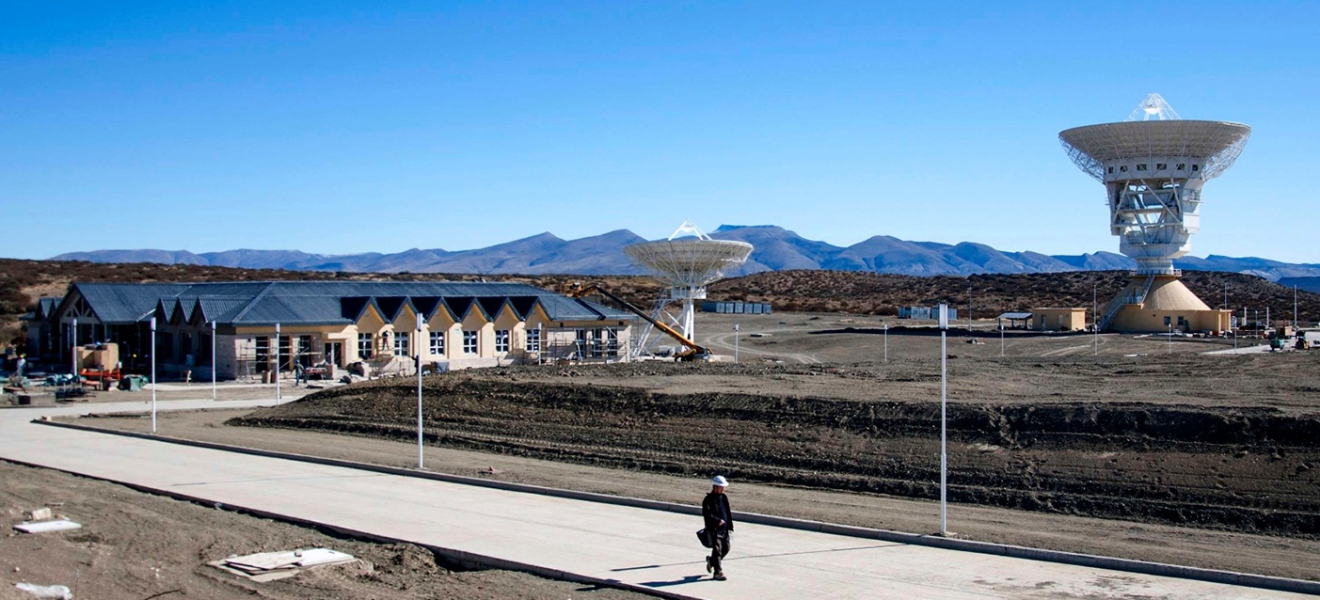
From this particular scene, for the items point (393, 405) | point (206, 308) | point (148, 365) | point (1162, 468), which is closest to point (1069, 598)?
point (1162, 468)

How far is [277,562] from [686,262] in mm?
43977

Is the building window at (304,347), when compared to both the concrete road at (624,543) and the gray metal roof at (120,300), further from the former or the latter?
the concrete road at (624,543)

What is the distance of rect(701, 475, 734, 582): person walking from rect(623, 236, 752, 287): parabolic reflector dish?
43.0 m

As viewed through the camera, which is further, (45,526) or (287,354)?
(287,354)

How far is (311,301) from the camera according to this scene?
56.1 m

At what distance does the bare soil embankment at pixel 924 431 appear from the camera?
20.7 metres

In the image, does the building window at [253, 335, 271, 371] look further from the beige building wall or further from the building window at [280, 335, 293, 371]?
the beige building wall

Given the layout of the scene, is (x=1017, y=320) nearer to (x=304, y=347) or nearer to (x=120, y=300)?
(x=304, y=347)

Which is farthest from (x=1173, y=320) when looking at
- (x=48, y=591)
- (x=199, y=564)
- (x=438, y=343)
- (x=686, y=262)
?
(x=48, y=591)

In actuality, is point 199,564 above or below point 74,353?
below

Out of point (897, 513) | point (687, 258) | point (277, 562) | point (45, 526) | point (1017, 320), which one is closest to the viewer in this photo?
point (277, 562)

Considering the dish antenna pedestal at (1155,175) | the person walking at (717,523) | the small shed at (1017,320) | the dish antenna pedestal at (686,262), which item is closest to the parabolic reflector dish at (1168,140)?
the dish antenna pedestal at (1155,175)

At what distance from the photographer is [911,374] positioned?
1572 inches

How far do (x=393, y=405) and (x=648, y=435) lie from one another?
35.1 ft
